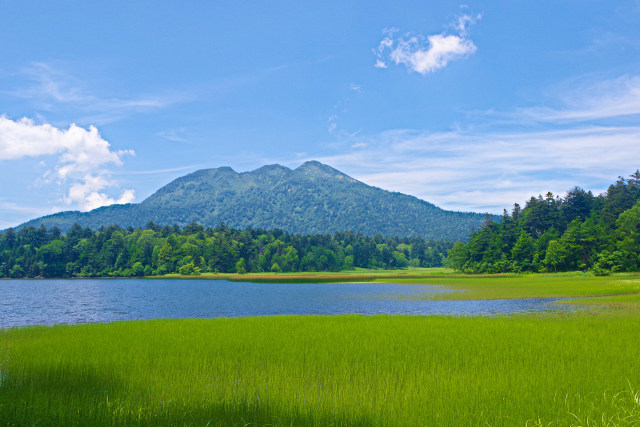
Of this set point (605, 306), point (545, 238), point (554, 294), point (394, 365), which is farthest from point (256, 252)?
point (394, 365)

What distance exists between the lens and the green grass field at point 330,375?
396 inches

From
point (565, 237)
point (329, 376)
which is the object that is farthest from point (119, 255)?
point (329, 376)

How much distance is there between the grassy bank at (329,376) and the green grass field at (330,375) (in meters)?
0.05

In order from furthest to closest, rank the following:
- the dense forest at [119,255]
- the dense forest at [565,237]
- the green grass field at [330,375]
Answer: the dense forest at [119,255] < the dense forest at [565,237] < the green grass field at [330,375]

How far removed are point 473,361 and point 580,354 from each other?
169 inches

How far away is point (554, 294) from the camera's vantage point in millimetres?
49688

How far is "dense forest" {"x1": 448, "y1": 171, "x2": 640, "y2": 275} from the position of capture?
89.4 m

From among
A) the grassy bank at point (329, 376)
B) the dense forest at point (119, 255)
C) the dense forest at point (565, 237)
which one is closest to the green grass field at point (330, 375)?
the grassy bank at point (329, 376)

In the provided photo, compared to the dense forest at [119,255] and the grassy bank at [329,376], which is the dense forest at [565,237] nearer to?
the grassy bank at [329,376]

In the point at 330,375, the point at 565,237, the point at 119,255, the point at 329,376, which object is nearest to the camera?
the point at 329,376

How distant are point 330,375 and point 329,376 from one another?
163 millimetres

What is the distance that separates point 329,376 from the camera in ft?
45.8

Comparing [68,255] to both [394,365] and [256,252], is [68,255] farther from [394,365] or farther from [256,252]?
[394,365]

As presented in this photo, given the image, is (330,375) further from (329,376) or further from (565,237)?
(565,237)
